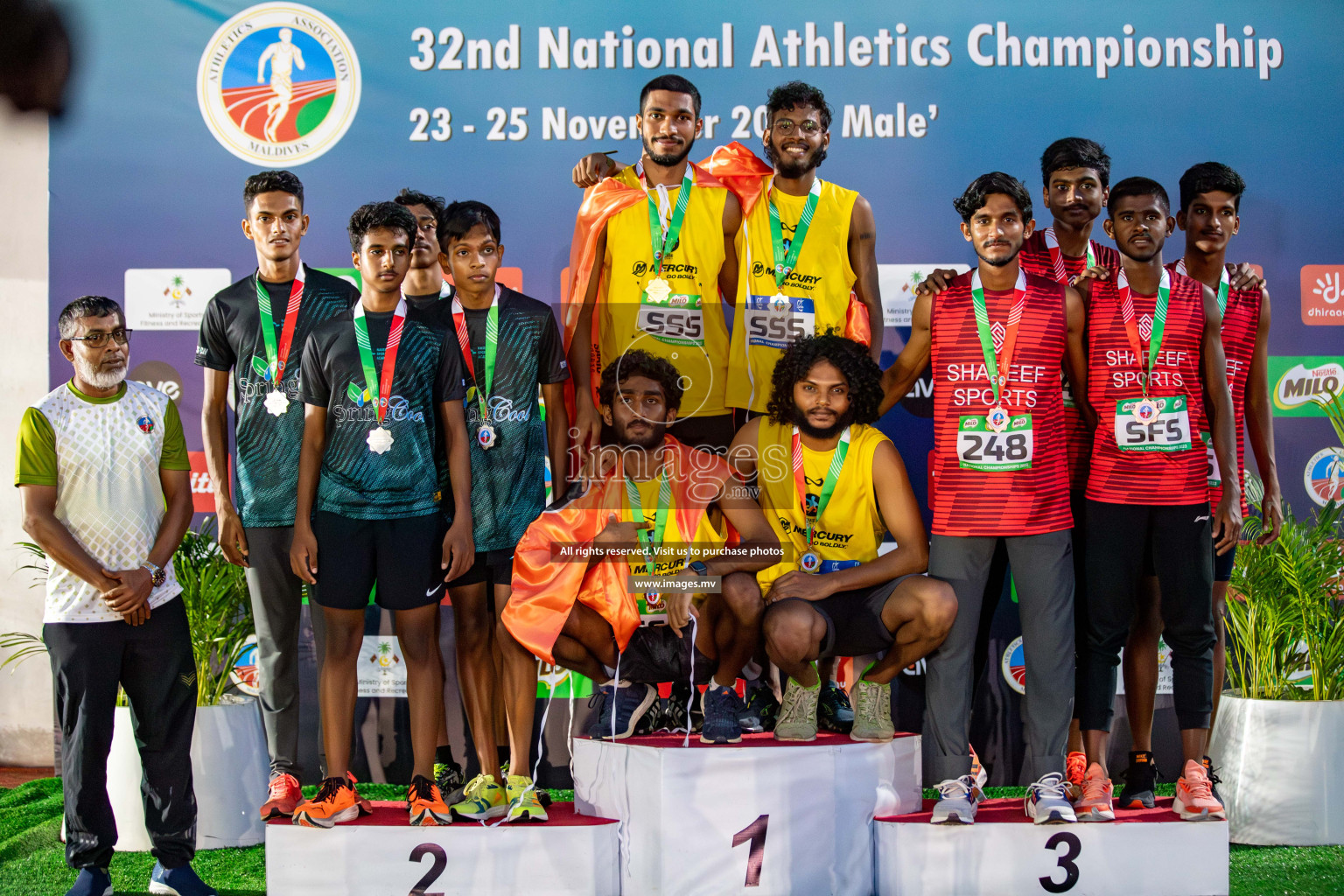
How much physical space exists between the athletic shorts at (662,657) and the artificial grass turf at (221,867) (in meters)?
1.43

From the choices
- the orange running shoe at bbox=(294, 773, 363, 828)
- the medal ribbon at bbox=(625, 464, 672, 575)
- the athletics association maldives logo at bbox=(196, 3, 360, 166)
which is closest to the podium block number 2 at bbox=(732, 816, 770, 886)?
the medal ribbon at bbox=(625, 464, 672, 575)

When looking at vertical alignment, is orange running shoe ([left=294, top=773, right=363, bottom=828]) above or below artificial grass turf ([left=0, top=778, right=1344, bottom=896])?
above

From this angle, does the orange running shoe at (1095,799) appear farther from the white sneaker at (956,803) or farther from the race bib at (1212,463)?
the race bib at (1212,463)

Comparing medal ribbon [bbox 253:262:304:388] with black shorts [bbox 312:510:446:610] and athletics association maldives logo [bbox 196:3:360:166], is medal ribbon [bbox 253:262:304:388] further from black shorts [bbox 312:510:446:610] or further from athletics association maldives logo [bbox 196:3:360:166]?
athletics association maldives logo [bbox 196:3:360:166]

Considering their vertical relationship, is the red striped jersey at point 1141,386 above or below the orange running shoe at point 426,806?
above

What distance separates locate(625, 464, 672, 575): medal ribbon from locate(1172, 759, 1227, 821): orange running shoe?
1.79 meters

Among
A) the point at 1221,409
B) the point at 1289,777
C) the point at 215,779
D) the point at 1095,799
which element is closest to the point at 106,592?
the point at 215,779

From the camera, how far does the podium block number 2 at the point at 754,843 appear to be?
3.12m

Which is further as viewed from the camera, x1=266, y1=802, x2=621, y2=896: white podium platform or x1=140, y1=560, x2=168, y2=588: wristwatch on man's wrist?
x1=140, y1=560, x2=168, y2=588: wristwatch on man's wrist

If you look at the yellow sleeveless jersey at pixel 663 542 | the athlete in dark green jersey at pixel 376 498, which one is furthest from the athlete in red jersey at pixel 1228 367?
the athlete in dark green jersey at pixel 376 498

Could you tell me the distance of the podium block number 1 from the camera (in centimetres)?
312

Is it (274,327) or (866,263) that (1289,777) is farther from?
(274,327)

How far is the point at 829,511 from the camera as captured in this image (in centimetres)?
353

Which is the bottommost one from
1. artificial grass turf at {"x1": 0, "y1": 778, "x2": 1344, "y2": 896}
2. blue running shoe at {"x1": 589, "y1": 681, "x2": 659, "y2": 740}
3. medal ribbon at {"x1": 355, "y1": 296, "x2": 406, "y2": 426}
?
artificial grass turf at {"x1": 0, "y1": 778, "x2": 1344, "y2": 896}
